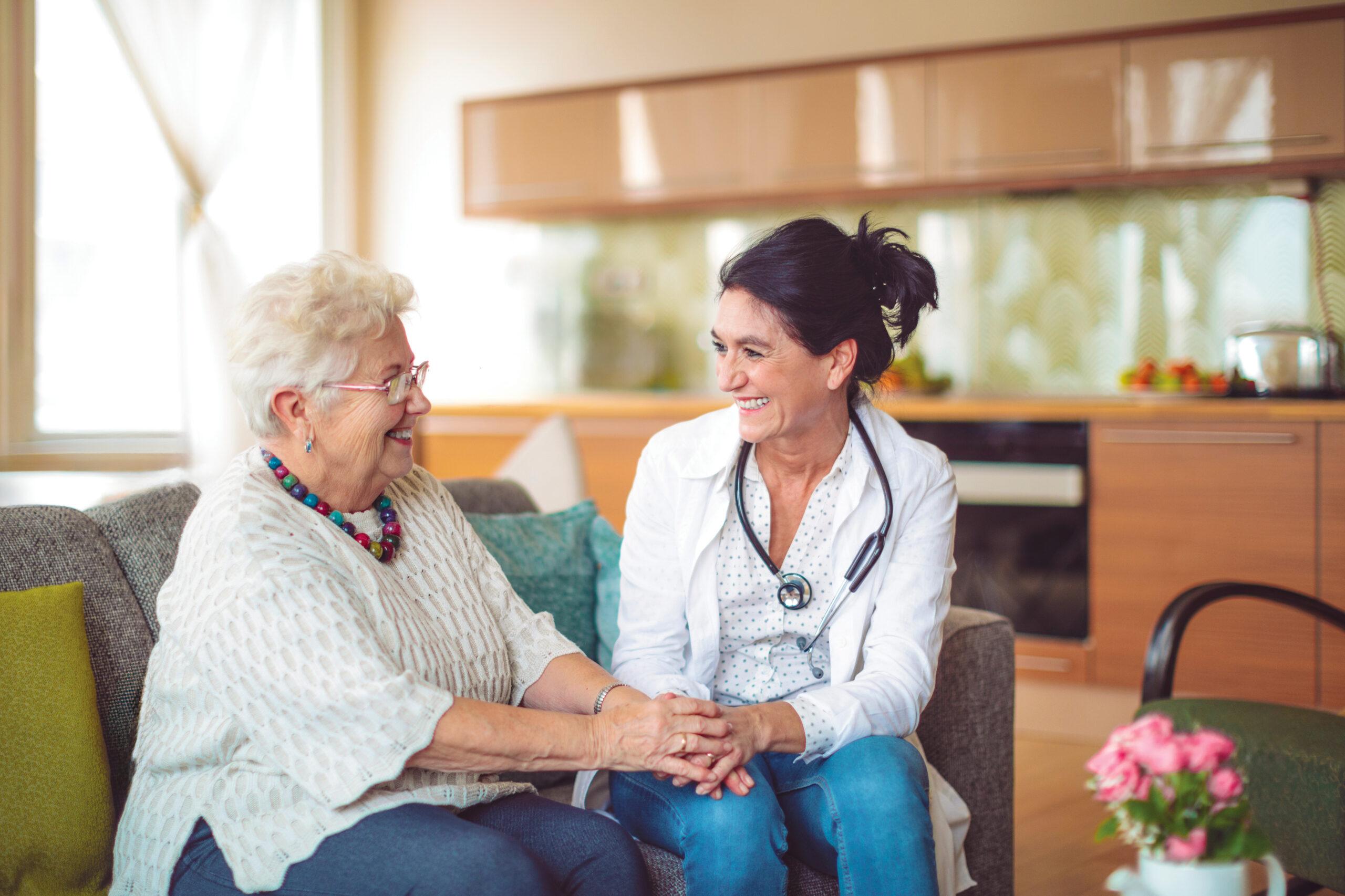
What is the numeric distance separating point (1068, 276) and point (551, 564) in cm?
274

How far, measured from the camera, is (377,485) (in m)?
1.63

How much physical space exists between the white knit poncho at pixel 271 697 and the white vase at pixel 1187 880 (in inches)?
30.6

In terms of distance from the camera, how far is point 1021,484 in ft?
12.1

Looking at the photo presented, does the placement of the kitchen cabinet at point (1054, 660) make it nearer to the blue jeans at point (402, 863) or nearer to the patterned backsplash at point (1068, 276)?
the patterned backsplash at point (1068, 276)

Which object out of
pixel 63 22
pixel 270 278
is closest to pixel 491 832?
pixel 270 278

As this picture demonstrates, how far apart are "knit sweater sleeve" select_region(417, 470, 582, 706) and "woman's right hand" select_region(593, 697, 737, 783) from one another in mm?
213

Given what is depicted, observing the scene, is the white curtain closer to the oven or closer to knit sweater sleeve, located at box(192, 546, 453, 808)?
the oven

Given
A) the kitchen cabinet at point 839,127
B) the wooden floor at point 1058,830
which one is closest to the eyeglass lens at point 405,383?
the wooden floor at point 1058,830

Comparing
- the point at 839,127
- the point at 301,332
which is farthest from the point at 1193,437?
the point at 301,332

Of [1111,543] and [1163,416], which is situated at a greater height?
[1163,416]

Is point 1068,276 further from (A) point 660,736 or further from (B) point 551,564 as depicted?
(A) point 660,736

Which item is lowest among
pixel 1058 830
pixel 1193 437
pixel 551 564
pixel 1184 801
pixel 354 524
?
pixel 1058 830

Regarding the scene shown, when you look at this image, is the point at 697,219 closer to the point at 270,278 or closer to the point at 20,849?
the point at 270,278

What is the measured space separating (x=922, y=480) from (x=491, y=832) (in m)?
0.85
